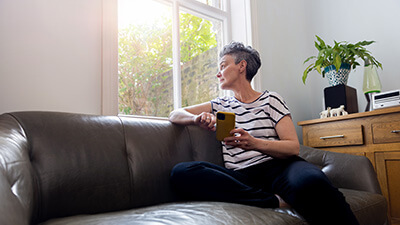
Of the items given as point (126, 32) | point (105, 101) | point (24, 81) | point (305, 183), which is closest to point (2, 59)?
point (24, 81)

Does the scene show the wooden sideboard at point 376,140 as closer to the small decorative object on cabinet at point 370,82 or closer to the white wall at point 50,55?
the small decorative object on cabinet at point 370,82

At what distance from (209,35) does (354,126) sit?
1.26 meters

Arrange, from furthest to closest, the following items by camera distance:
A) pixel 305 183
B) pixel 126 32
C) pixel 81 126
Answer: pixel 126 32, pixel 81 126, pixel 305 183

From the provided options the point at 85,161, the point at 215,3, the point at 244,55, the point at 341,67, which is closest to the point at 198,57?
the point at 215,3

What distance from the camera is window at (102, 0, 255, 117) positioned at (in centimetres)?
Result: 177

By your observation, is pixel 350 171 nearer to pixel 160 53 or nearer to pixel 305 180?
pixel 305 180

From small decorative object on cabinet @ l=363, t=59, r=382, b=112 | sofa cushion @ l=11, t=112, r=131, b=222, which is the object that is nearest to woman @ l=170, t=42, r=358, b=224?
sofa cushion @ l=11, t=112, r=131, b=222

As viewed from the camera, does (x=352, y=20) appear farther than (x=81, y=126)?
Yes

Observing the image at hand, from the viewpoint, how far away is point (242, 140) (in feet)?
4.72

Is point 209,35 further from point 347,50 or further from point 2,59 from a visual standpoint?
point 2,59

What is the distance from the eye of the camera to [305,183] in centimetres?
112

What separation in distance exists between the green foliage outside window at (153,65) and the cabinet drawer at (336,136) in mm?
848

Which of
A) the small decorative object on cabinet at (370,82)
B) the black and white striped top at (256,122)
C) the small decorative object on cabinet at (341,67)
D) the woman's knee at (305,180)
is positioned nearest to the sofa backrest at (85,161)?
the black and white striped top at (256,122)

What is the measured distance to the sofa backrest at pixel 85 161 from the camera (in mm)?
1007
